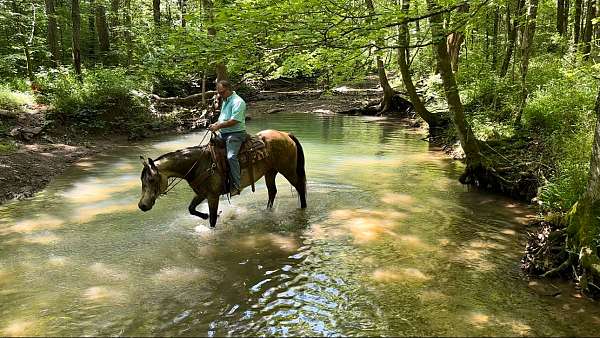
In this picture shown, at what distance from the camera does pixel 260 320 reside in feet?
16.1

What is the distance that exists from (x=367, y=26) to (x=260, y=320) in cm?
473

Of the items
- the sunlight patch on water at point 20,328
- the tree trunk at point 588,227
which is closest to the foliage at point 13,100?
the sunlight patch on water at point 20,328

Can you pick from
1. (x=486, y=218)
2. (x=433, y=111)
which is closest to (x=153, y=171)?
(x=486, y=218)

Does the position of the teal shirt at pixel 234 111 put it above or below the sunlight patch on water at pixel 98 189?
above

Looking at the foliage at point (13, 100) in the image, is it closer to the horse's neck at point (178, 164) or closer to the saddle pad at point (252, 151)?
the horse's neck at point (178, 164)

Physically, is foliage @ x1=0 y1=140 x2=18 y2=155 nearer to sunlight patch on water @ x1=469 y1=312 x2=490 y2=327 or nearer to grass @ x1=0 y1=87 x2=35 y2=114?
grass @ x1=0 y1=87 x2=35 y2=114

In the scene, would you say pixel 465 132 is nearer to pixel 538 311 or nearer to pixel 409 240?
pixel 409 240

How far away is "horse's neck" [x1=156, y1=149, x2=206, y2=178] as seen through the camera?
730 cm

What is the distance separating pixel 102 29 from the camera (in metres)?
24.0

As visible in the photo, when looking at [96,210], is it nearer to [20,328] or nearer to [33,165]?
[33,165]

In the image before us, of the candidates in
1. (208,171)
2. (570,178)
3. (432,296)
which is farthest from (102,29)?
(432,296)

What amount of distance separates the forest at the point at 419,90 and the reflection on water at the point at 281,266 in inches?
30.8

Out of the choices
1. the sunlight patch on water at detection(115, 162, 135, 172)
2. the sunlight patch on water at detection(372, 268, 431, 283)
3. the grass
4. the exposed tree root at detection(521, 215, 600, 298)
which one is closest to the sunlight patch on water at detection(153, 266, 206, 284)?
the sunlight patch on water at detection(372, 268, 431, 283)

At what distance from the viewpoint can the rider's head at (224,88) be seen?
7629 millimetres
